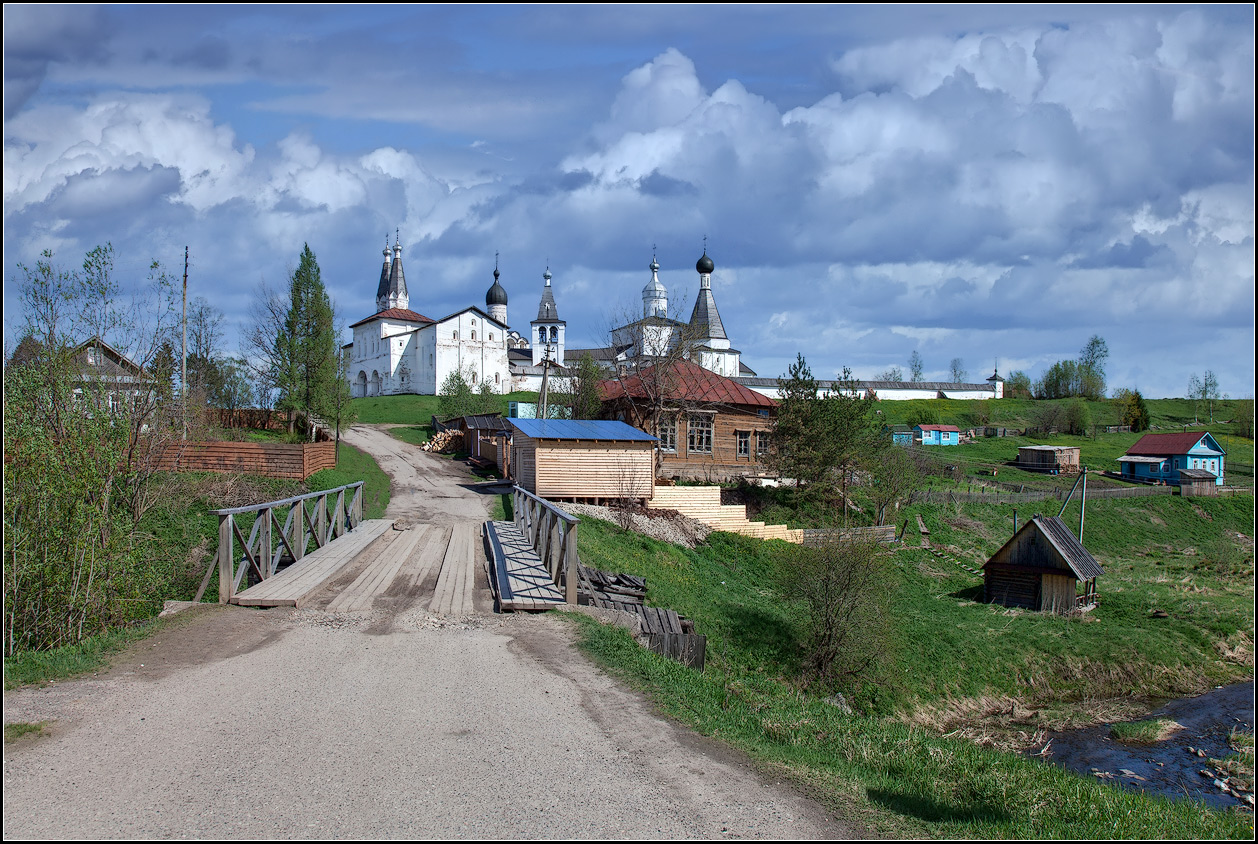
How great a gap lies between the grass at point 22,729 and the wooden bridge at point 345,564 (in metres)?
3.71

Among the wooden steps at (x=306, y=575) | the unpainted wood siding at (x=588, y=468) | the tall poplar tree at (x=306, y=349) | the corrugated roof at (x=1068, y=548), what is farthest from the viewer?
the tall poplar tree at (x=306, y=349)

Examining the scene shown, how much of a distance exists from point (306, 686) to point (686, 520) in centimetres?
1946

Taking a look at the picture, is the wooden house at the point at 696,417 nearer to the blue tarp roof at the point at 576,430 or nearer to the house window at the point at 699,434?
the house window at the point at 699,434

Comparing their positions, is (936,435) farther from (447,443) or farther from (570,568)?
(570,568)

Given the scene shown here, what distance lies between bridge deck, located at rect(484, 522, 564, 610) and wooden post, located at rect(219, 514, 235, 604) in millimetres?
3356

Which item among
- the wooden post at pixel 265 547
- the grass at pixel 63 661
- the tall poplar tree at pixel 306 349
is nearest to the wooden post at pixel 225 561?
the grass at pixel 63 661

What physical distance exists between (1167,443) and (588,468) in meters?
48.6

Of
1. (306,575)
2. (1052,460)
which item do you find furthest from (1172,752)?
(1052,460)

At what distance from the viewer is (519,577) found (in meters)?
11.9

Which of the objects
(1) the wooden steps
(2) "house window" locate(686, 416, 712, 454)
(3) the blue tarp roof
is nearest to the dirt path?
(1) the wooden steps

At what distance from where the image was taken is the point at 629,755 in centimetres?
590

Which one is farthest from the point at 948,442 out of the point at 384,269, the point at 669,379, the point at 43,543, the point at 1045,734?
the point at 43,543

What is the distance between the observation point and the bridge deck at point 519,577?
33.4ft

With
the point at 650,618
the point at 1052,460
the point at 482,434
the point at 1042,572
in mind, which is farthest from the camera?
the point at 1052,460
